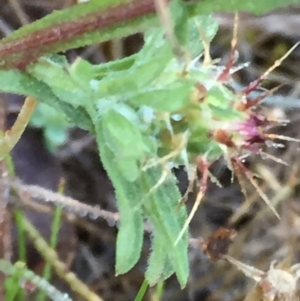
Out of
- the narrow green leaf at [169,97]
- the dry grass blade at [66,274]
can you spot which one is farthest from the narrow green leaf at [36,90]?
the dry grass blade at [66,274]

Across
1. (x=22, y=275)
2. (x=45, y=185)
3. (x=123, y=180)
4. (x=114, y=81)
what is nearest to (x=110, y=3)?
(x=114, y=81)

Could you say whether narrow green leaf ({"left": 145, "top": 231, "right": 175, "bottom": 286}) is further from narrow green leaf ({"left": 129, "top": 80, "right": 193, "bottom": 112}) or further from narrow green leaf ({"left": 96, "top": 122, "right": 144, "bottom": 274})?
narrow green leaf ({"left": 129, "top": 80, "right": 193, "bottom": 112})

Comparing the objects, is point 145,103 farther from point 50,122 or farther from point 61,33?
point 50,122

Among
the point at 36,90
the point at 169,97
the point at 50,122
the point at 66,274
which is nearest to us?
the point at 169,97

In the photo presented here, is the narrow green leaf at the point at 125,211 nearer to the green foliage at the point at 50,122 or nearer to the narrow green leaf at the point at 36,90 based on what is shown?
the narrow green leaf at the point at 36,90

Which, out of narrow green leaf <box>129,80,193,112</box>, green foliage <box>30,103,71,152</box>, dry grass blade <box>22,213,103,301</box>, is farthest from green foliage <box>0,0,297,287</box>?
green foliage <box>30,103,71,152</box>

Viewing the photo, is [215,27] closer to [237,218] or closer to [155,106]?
[155,106]

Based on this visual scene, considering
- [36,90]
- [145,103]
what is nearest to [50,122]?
[36,90]

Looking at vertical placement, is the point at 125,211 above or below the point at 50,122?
above
